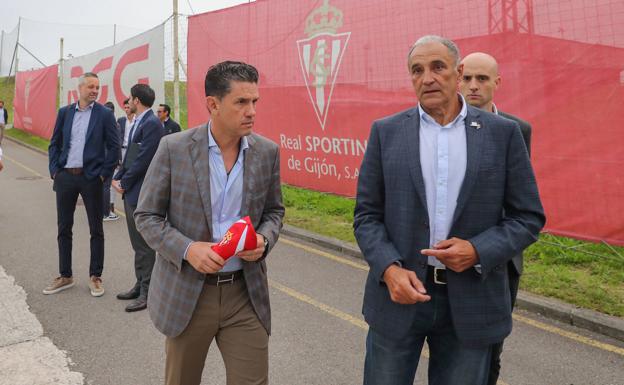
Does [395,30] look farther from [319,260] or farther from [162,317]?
[162,317]

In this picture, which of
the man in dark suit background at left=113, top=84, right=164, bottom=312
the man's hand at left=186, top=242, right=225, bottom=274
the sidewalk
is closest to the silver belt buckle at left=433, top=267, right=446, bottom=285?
the man's hand at left=186, top=242, right=225, bottom=274

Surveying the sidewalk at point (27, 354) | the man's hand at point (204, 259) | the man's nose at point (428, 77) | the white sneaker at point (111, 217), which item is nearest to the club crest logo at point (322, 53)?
the white sneaker at point (111, 217)

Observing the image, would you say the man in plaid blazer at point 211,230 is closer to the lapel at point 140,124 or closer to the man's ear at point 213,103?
the man's ear at point 213,103

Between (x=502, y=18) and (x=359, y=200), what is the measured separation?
4.91 m

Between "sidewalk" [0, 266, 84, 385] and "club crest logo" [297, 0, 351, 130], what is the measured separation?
17.4 ft

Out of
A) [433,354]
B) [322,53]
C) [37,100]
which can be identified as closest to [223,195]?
[433,354]

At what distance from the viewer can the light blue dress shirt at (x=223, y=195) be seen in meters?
2.09

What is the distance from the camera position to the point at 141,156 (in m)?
4.34

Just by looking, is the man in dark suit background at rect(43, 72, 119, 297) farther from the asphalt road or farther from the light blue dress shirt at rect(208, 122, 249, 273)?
the light blue dress shirt at rect(208, 122, 249, 273)

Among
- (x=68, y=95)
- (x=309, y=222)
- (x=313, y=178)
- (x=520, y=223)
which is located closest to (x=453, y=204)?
(x=520, y=223)

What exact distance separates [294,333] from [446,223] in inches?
91.9

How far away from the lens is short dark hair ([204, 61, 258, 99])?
205 centimetres

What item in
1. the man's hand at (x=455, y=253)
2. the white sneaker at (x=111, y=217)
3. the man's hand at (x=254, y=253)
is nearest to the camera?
the man's hand at (x=455, y=253)

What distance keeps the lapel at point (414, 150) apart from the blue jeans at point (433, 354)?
351mm
